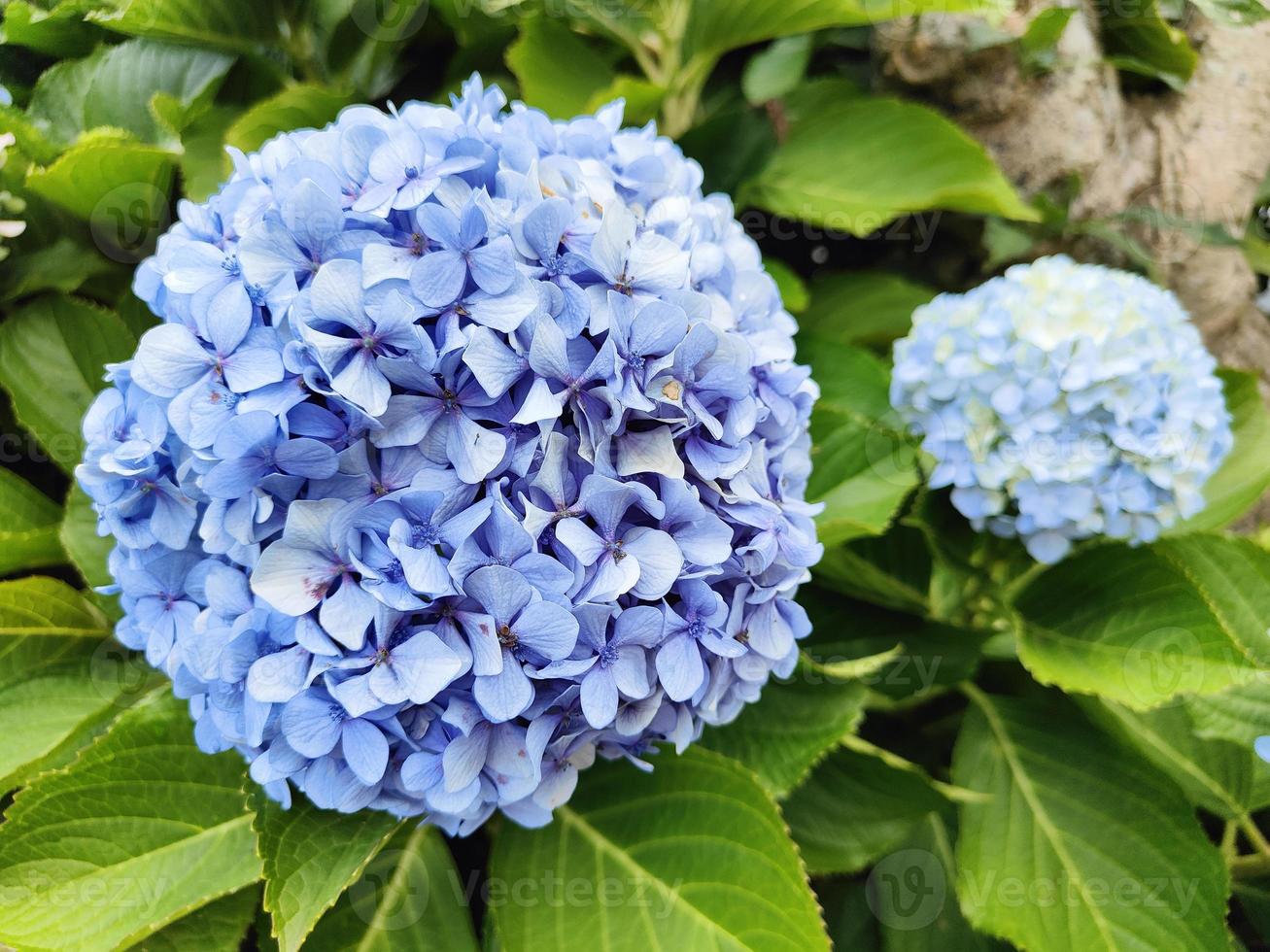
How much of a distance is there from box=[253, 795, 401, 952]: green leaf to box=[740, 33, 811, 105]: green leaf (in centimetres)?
130

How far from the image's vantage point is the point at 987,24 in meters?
1.54

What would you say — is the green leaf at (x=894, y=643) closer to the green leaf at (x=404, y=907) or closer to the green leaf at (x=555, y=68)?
the green leaf at (x=404, y=907)

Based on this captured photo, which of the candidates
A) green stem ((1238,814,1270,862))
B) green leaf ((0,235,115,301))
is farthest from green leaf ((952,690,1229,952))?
green leaf ((0,235,115,301))

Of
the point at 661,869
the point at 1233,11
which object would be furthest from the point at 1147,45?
the point at 661,869

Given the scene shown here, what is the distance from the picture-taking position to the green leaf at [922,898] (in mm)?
1346

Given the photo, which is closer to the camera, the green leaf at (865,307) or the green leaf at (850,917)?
the green leaf at (850,917)

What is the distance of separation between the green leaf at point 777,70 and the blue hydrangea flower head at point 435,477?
896 millimetres

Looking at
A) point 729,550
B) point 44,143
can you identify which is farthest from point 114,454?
point 44,143

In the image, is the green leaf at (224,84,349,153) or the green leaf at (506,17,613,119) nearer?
the green leaf at (224,84,349,153)

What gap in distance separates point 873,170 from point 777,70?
0.29 meters

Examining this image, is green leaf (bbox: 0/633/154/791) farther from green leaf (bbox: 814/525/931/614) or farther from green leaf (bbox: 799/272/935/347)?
green leaf (bbox: 799/272/935/347)

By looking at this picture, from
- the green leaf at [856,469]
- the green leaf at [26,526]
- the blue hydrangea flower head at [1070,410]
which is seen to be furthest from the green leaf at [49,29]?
the blue hydrangea flower head at [1070,410]

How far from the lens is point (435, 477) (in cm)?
71

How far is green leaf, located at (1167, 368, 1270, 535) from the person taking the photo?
4.77 ft
